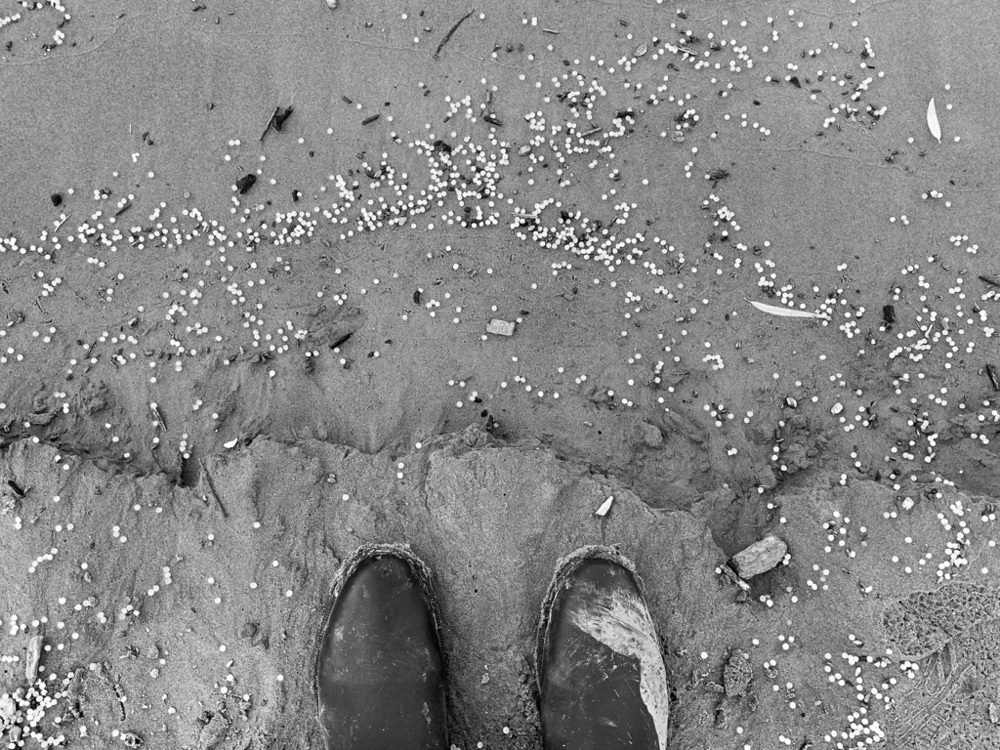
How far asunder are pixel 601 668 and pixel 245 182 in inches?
Result: 142

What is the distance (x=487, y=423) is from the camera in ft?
13.4

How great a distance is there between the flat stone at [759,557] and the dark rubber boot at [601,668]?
631 mm

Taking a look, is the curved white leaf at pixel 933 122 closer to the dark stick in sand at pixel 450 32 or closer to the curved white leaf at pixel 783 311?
the curved white leaf at pixel 783 311

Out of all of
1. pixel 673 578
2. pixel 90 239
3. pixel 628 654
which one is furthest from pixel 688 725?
pixel 90 239

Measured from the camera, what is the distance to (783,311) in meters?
4.15

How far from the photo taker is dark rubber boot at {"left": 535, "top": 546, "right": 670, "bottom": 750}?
3715 mm

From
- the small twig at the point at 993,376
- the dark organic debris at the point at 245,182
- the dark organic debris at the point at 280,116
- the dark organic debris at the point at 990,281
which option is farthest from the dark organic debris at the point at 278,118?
the small twig at the point at 993,376

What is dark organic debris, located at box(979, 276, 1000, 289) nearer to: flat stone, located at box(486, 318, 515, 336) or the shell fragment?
the shell fragment

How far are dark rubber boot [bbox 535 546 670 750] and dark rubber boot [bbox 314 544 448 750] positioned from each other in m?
0.66

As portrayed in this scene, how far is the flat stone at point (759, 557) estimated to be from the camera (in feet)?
12.8

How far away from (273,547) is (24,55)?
3.45m

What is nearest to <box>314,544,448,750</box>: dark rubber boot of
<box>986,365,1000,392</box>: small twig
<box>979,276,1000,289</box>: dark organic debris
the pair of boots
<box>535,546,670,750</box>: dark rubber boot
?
the pair of boots

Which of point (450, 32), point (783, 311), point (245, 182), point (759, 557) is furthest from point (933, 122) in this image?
point (245, 182)

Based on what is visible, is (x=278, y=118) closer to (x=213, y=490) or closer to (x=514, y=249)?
(x=514, y=249)
